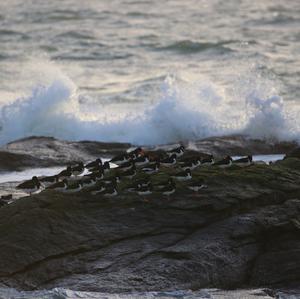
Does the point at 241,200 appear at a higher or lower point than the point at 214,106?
Result: higher

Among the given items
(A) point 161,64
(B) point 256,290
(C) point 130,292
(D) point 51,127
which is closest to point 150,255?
(C) point 130,292

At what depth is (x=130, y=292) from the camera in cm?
1190

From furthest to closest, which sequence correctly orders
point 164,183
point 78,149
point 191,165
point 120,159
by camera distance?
point 78,149 < point 120,159 < point 191,165 < point 164,183

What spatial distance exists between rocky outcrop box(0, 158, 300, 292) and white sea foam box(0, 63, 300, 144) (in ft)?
35.6

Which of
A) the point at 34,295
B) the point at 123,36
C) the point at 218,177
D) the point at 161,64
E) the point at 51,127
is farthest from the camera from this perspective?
the point at 123,36

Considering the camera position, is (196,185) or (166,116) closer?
(196,185)

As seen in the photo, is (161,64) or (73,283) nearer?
(73,283)

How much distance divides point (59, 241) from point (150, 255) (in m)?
1.33

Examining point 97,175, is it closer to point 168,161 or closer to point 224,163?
point 168,161

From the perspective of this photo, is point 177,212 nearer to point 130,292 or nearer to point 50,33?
A: point 130,292

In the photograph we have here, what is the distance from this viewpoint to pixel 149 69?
122ft

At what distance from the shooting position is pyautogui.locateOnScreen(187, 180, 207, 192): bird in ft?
45.8

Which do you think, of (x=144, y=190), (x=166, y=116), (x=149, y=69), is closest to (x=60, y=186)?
(x=144, y=190)

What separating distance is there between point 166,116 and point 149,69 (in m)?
10.4
